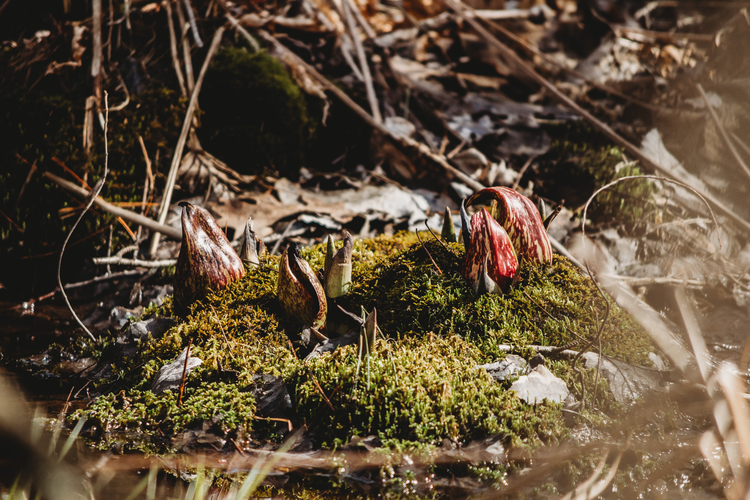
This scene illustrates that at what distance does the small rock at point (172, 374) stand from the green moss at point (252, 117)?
2756 millimetres

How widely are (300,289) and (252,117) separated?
2.97 m

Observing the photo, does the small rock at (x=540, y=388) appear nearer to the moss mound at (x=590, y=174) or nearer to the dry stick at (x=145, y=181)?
the moss mound at (x=590, y=174)

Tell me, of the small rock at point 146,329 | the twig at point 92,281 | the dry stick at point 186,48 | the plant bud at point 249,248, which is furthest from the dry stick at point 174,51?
the small rock at point 146,329

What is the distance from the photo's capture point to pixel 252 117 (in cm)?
507

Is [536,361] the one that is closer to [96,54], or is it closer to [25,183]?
[25,183]

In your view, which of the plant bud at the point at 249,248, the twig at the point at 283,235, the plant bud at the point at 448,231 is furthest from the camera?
the twig at the point at 283,235

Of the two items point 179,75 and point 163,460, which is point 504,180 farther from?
point 163,460

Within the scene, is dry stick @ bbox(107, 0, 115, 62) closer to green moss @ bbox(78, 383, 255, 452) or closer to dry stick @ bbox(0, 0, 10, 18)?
dry stick @ bbox(0, 0, 10, 18)

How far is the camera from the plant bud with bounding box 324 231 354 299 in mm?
2770

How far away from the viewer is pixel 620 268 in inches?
153

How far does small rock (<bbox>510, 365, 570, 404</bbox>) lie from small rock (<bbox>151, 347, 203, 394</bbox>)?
5.19 ft

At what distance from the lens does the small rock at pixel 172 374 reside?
8.18 ft

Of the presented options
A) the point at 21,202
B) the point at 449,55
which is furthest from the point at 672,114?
the point at 21,202

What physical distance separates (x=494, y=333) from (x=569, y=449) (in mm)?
679
